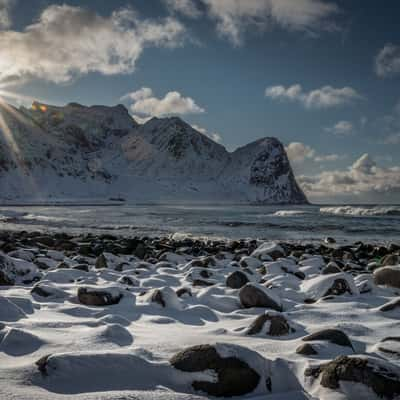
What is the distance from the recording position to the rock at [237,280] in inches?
208

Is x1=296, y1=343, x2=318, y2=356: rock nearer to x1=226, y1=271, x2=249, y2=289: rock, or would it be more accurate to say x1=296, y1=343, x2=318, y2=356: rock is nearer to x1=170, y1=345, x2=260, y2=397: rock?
x1=170, y1=345, x2=260, y2=397: rock

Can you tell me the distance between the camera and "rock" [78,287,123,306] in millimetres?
4184

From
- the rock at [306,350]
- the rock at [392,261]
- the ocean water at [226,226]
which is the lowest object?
the ocean water at [226,226]

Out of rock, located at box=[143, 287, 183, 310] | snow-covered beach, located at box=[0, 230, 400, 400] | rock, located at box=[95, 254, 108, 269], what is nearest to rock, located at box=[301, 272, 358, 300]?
Result: snow-covered beach, located at box=[0, 230, 400, 400]

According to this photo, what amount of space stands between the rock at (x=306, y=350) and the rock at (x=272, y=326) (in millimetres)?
525

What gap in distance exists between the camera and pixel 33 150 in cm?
10738

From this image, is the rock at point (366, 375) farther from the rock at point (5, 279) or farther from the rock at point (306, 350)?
the rock at point (5, 279)

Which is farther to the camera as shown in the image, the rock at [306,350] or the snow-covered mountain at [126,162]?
the snow-covered mountain at [126,162]

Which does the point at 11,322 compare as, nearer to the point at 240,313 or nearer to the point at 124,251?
the point at 240,313

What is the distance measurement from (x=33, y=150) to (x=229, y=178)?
75820 millimetres

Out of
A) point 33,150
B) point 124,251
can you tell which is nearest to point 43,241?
point 124,251

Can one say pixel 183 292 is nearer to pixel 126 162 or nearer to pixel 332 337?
pixel 332 337

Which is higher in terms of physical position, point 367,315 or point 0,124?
point 0,124

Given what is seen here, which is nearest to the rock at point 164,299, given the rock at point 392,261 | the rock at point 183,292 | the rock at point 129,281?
the rock at point 183,292
